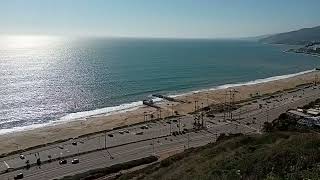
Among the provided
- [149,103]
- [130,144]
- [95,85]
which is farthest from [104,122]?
[95,85]

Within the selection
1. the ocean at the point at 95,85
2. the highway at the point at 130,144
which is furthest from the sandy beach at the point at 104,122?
the ocean at the point at 95,85

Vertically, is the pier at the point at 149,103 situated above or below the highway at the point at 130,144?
above

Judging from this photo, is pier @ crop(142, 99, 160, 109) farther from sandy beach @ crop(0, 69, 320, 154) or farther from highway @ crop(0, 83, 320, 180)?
highway @ crop(0, 83, 320, 180)

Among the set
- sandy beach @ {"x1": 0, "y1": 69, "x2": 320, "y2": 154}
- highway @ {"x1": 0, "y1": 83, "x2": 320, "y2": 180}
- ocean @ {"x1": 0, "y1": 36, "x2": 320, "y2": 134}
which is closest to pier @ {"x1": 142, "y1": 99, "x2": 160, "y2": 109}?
sandy beach @ {"x1": 0, "y1": 69, "x2": 320, "y2": 154}

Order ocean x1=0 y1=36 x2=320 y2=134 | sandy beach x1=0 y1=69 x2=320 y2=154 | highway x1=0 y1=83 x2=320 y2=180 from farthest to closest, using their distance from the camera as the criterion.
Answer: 1. ocean x1=0 y1=36 x2=320 y2=134
2. sandy beach x1=0 y1=69 x2=320 y2=154
3. highway x1=0 y1=83 x2=320 y2=180

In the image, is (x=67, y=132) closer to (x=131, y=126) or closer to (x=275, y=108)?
(x=131, y=126)

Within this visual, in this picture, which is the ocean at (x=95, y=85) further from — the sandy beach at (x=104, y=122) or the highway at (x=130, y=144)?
the highway at (x=130, y=144)

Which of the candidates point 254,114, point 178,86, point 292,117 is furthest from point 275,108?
point 178,86
